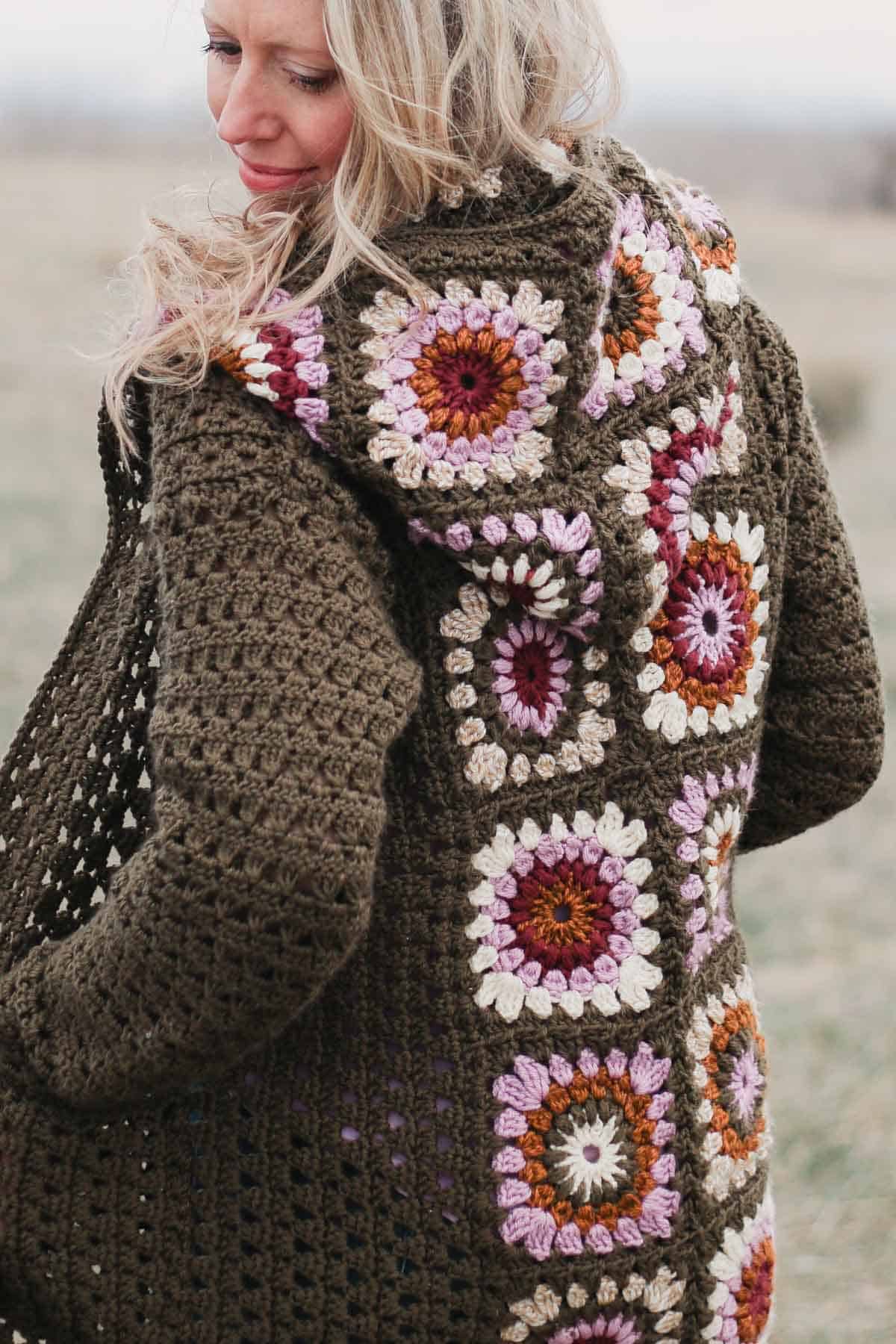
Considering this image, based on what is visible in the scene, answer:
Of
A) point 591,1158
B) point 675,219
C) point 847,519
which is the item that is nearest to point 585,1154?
point 591,1158

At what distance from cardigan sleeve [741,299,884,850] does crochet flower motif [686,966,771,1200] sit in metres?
0.23

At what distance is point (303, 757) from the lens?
1029mm

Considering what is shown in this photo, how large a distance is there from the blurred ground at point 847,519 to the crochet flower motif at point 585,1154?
0.72m

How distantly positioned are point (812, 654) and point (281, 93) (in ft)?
2.32

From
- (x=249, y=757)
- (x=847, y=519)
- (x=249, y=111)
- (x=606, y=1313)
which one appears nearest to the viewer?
(x=249, y=757)

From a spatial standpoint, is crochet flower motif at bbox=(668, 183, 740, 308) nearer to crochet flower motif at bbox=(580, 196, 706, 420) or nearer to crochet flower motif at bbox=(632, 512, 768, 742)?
crochet flower motif at bbox=(580, 196, 706, 420)

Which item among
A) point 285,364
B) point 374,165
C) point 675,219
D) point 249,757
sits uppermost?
point 675,219

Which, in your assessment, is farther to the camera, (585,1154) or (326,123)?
(585,1154)

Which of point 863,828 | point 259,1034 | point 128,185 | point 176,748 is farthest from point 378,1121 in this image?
point 128,185

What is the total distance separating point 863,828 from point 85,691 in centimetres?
353

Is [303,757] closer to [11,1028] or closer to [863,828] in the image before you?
[11,1028]

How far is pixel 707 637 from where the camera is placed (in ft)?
4.17

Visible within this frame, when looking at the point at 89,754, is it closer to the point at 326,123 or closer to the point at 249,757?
the point at 249,757

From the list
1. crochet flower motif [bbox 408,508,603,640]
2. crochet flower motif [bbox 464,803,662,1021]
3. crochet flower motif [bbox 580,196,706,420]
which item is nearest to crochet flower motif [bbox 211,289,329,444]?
crochet flower motif [bbox 408,508,603,640]
